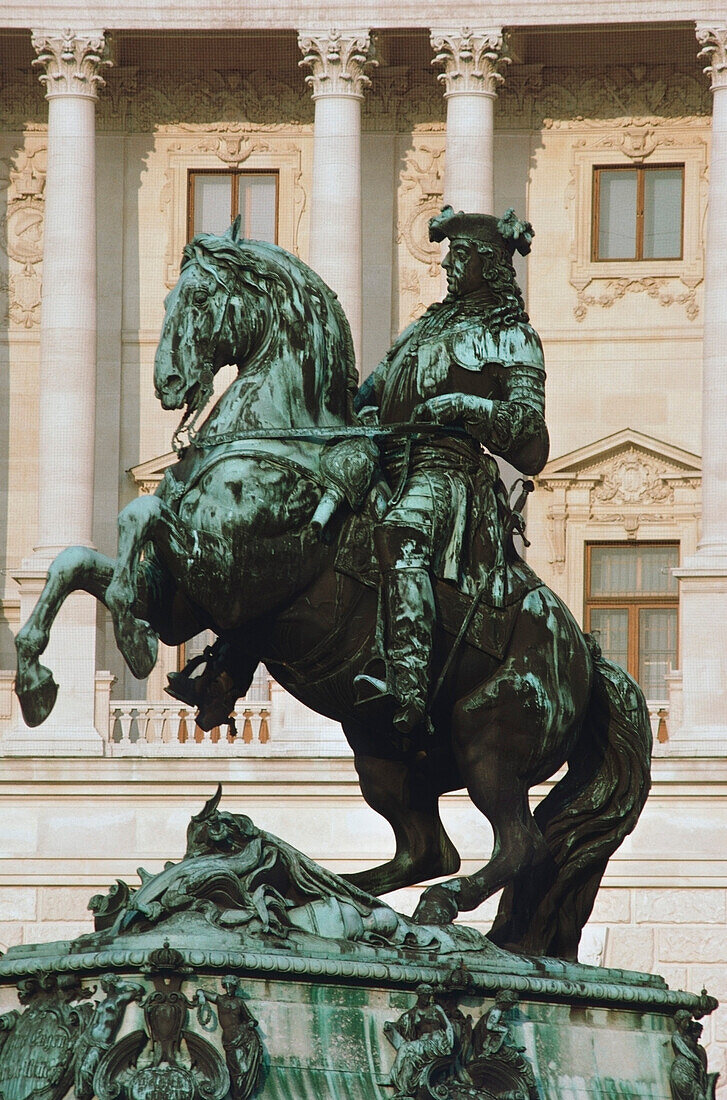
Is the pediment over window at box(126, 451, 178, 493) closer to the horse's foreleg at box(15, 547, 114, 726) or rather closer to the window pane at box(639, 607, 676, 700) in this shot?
the window pane at box(639, 607, 676, 700)

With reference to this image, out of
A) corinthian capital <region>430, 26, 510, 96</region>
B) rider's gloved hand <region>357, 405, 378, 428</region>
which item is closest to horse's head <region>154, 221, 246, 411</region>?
rider's gloved hand <region>357, 405, 378, 428</region>

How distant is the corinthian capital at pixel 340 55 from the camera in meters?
33.8

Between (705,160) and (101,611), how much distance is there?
893 cm

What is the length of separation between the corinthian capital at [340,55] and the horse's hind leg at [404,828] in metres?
22.9

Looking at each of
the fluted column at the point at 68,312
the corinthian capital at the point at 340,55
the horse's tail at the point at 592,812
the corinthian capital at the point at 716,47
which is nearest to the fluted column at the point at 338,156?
the corinthian capital at the point at 340,55

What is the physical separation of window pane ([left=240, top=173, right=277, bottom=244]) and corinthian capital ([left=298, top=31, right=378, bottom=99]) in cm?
256

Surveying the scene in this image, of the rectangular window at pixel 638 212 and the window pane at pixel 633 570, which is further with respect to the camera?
the rectangular window at pixel 638 212

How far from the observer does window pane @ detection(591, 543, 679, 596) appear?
35000 mm

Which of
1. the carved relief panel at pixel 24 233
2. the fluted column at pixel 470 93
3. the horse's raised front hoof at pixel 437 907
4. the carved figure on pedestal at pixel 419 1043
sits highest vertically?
the fluted column at pixel 470 93

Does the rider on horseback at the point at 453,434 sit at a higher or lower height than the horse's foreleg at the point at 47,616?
higher

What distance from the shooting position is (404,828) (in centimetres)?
1165

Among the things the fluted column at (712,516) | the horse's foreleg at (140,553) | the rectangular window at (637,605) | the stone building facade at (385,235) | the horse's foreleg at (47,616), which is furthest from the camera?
the rectangular window at (637,605)

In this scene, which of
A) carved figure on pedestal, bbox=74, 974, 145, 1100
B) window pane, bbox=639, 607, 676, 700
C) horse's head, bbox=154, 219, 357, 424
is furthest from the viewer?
window pane, bbox=639, 607, 676, 700

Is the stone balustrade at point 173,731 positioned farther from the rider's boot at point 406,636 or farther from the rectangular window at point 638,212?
the rider's boot at point 406,636
